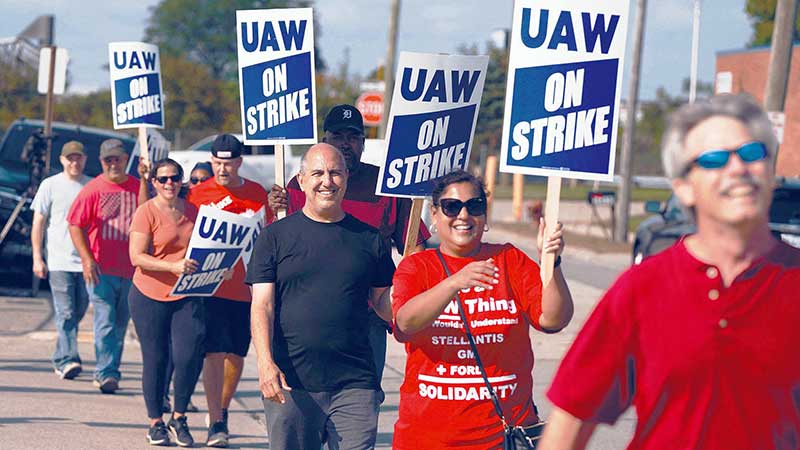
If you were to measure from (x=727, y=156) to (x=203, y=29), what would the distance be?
346 ft

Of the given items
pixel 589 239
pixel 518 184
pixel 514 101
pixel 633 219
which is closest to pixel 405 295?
pixel 514 101

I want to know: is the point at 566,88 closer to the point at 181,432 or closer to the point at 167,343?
the point at 181,432

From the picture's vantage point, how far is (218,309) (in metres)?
8.90

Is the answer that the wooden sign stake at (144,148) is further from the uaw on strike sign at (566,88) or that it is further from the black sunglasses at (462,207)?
the black sunglasses at (462,207)

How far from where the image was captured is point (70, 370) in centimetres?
1098

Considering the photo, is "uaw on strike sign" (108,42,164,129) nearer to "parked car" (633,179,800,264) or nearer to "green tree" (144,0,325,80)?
"parked car" (633,179,800,264)

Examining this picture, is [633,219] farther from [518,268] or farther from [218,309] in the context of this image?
[518,268]

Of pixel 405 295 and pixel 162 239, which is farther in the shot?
pixel 162 239

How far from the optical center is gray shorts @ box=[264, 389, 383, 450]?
6.00 metres

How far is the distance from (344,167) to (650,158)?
78.2 meters

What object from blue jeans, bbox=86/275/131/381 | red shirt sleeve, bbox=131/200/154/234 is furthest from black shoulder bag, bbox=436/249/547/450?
blue jeans, bbox=86/275/131/381

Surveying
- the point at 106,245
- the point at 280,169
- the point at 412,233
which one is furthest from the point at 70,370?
the point at 412,233

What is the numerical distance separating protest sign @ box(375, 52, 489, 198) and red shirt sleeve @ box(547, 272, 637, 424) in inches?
135

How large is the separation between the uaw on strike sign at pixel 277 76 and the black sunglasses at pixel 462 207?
9.04 ft
